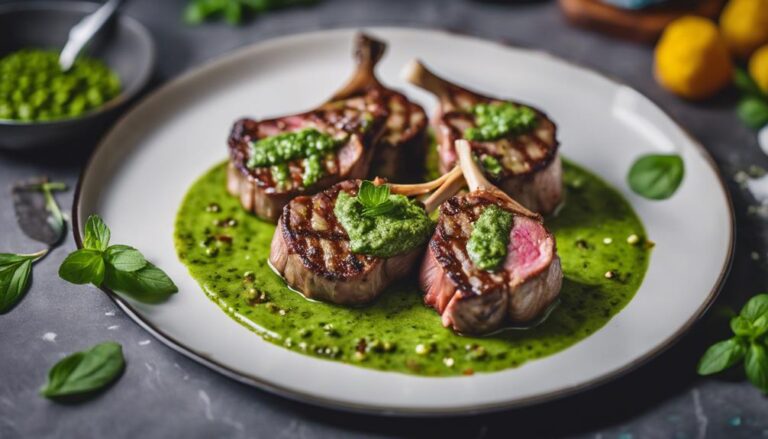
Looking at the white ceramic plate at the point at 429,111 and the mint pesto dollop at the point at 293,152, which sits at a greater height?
the mint pesto dollop at the point at 293,152

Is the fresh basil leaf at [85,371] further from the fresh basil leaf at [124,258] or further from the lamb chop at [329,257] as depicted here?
the lamb chop at [329,257]

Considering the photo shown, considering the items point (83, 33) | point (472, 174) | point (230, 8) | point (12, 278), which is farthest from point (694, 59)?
point (12, 278)

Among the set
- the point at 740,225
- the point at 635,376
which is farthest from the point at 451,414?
the point at 740,225

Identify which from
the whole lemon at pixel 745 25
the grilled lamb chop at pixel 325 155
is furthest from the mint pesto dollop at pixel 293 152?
the whole lemon at pixel 745 25

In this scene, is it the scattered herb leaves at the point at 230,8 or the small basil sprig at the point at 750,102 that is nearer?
the small basil sprig at the point at 750,102

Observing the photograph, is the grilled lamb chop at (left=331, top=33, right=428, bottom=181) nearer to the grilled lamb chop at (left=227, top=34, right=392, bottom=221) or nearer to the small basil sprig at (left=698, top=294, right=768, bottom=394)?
the grilled lamb chop at (left=227, top=34, right=392, bottom=221)

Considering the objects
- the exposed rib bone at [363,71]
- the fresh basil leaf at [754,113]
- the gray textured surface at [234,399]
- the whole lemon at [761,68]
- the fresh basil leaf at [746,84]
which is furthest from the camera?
the fresh basil leaf at [746,84]

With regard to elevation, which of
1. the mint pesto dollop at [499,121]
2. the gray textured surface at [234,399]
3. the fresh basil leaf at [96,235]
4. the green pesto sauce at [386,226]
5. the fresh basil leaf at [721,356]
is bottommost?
the gray textured surface at [234,399]
